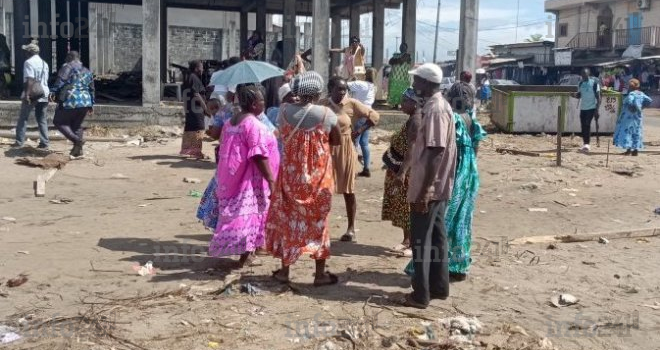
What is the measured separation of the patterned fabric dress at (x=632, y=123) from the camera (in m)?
13.8

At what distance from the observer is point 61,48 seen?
21812 millimetres

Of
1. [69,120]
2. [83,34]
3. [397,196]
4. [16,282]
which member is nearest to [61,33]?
[83,34]

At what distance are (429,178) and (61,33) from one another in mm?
19446

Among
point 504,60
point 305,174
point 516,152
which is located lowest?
point 516,152

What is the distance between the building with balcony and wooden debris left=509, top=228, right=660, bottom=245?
33439 mm

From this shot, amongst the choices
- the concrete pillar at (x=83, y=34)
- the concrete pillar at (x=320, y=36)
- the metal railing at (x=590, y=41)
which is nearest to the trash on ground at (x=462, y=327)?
the concrete pillar at (x=320, y=36)

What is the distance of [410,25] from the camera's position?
792 inches

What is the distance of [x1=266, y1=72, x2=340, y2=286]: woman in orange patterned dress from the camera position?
505 centimetres

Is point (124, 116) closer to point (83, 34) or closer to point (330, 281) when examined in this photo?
point (83, 34)

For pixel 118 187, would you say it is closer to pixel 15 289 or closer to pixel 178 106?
pixel 15 289

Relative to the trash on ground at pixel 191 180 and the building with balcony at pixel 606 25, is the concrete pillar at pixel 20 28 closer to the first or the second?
the trash on ground at pixel 191 180

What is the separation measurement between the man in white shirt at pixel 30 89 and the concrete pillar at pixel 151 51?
3.03 meters

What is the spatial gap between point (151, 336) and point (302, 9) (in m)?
22.1

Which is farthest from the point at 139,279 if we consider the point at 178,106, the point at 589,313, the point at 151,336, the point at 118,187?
the point at 178,106
